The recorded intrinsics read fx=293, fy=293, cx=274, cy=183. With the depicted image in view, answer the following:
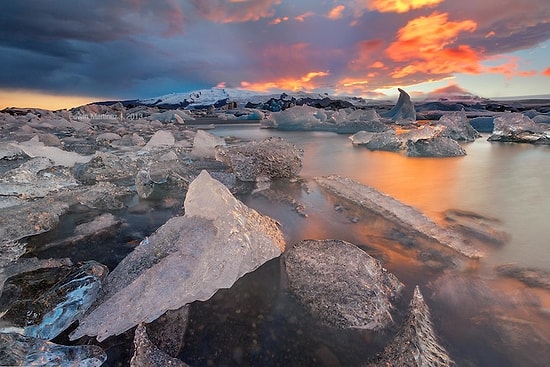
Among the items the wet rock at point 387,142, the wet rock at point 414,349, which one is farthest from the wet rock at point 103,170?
the wet rock at point 387,142

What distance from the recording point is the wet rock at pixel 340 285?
1218 mm

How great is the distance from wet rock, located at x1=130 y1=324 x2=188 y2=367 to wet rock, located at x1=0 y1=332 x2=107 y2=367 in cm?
16

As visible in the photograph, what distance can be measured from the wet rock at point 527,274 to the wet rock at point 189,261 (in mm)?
1220

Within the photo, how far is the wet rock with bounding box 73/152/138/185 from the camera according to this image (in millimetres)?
3715

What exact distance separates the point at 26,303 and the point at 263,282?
1.02 m

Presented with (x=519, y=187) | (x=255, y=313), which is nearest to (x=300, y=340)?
(x=255, y=313)

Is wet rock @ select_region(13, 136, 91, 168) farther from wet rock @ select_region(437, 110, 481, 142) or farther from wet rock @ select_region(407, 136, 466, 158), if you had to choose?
wet rock @ select_region(437, 110, 481, 142)

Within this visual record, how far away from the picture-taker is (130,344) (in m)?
1.10

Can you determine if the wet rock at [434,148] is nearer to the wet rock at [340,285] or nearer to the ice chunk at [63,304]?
the wet rock at [340,285]

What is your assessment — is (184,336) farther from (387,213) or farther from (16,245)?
(387,213)

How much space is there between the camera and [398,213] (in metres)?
2.45

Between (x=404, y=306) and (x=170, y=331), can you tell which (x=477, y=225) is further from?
(x=170, y=331)

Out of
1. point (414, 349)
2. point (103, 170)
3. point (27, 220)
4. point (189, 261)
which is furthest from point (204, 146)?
point (414, 349)

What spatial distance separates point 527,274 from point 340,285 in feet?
3.46
